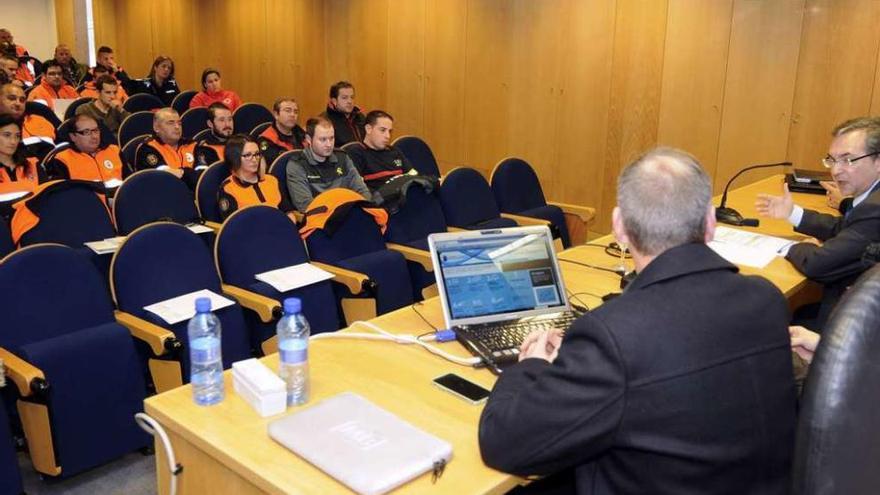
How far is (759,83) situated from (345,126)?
355 centimetres

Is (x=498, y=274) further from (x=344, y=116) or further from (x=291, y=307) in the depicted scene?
(x=344, y=116)

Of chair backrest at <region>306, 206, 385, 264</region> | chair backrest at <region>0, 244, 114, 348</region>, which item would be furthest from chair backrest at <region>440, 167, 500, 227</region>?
chair backrest at <region>0, 244, 114, 348</region>

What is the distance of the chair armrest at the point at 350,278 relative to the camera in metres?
3.52

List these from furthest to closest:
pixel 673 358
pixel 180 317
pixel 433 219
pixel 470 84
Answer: pixel 470 84 → pixel 433 219 → pixel 180 317 → pixel 673 358

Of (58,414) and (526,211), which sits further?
(526,211)

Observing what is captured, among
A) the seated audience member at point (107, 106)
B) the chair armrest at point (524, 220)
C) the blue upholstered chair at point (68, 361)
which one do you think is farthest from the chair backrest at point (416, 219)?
the seated audience member at point (107, 106)

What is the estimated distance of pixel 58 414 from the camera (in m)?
2.64

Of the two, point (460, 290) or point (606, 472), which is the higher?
point (460, 290)

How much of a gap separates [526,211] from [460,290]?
2.86 meters

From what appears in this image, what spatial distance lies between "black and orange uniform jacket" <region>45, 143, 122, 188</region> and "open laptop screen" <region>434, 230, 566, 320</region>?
140 inches

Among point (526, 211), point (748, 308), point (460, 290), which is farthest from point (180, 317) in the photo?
point (526, 211)

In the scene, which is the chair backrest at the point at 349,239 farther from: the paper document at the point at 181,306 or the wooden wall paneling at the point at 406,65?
the wooden wall paneling at the point at 406,65

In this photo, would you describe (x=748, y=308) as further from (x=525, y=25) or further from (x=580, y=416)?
(x=525, y=25)

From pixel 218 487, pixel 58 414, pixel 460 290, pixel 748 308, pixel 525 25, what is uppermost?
pixel 525 25
